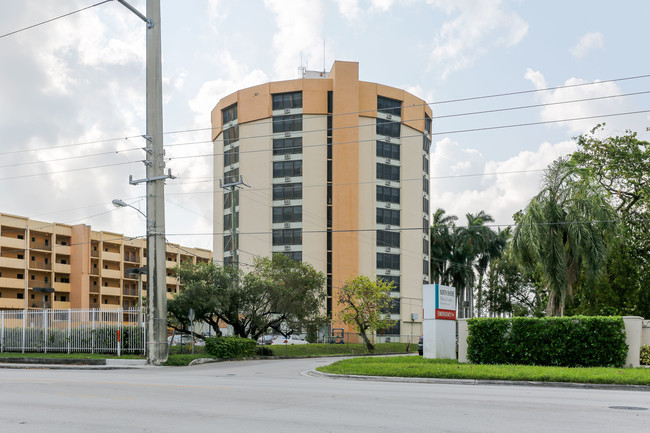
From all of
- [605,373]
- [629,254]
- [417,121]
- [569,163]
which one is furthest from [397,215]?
[605,373]

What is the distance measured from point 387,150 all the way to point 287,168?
11.9 metres

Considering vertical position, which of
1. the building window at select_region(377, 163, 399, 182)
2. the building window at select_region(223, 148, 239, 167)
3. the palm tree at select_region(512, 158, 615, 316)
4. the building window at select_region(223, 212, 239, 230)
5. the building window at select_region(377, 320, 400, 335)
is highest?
the building window at select_region(223, 148, 239, 167)

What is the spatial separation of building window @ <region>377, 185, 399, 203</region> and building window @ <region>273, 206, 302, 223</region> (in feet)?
31.1

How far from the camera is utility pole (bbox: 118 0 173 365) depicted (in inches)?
1159

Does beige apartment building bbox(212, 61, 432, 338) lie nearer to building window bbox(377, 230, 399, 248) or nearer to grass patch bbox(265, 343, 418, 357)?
building window bbox(377, 230, 399, 248)

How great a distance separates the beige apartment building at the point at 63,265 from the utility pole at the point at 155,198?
4967cm

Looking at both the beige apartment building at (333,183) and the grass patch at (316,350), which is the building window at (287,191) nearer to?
the beige apartment building at (333,183)

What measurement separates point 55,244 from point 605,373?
83782 mm

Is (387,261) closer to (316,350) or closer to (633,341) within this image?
(316,350)

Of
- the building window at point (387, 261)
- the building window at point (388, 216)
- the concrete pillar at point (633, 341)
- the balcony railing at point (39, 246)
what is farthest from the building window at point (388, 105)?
the concrete pillar at point (633, 341)

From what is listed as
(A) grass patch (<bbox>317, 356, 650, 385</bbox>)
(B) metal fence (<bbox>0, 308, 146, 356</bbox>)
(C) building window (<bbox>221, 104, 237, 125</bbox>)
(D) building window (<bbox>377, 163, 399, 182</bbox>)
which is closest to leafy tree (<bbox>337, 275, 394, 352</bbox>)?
(D) building window (<bbox>377, 163, 399, 182</bbox>)

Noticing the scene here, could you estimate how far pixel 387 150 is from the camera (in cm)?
7825

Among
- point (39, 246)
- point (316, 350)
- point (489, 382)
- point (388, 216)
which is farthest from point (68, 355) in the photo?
point (39, 246)

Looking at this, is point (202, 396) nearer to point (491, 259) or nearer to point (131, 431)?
point (131, 431)
